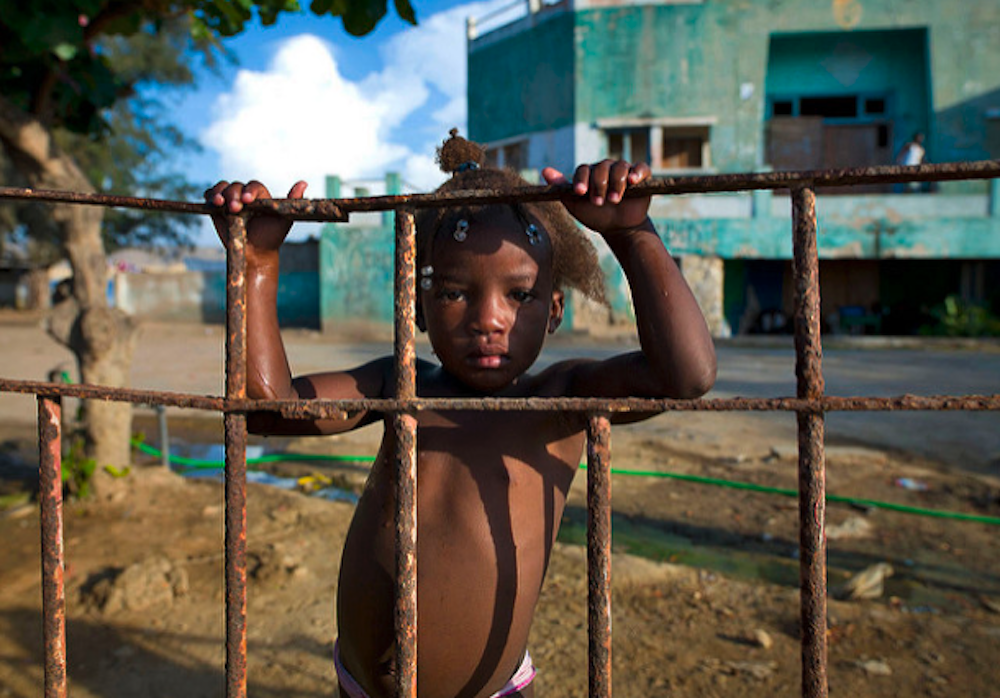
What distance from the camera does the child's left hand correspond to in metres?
1.09

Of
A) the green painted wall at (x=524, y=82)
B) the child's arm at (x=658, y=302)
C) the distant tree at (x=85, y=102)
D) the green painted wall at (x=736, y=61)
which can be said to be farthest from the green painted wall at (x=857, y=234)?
the child's arm at (x=658, y=302)

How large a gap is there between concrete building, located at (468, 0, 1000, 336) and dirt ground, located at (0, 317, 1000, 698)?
37.2 ft

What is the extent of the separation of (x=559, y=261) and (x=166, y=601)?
232 cm

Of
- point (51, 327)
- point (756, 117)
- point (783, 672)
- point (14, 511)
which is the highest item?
point (756, 117)

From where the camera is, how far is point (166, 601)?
297 cm

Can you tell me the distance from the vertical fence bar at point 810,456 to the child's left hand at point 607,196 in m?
0.24

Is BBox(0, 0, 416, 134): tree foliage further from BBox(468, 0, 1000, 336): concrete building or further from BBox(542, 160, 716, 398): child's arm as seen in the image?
BBox(468, 0, 1000, 336): concrete building

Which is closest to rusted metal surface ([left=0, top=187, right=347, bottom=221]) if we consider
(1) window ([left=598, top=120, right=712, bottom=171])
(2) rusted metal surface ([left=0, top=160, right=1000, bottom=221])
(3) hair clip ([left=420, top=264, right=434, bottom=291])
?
(2) rusted metal surface ([left=0, top=160, right=1000, bottom=221])

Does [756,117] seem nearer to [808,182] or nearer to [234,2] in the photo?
[234,2]

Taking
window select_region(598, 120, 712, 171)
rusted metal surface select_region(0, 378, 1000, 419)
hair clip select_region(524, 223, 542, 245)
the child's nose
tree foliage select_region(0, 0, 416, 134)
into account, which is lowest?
rusted metal surface select_region(0, 378, 1000, 419)

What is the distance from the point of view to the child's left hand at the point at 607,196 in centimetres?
109

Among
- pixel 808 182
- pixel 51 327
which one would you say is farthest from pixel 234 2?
pixel 808 182

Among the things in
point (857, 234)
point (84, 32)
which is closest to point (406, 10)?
point (84, 32)

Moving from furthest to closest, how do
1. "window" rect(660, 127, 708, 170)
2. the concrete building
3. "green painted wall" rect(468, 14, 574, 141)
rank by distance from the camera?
"green painted wall" rect(468, 14, 574, 141)
"window" rect(660, 127, 708, 170)
the concrete building
